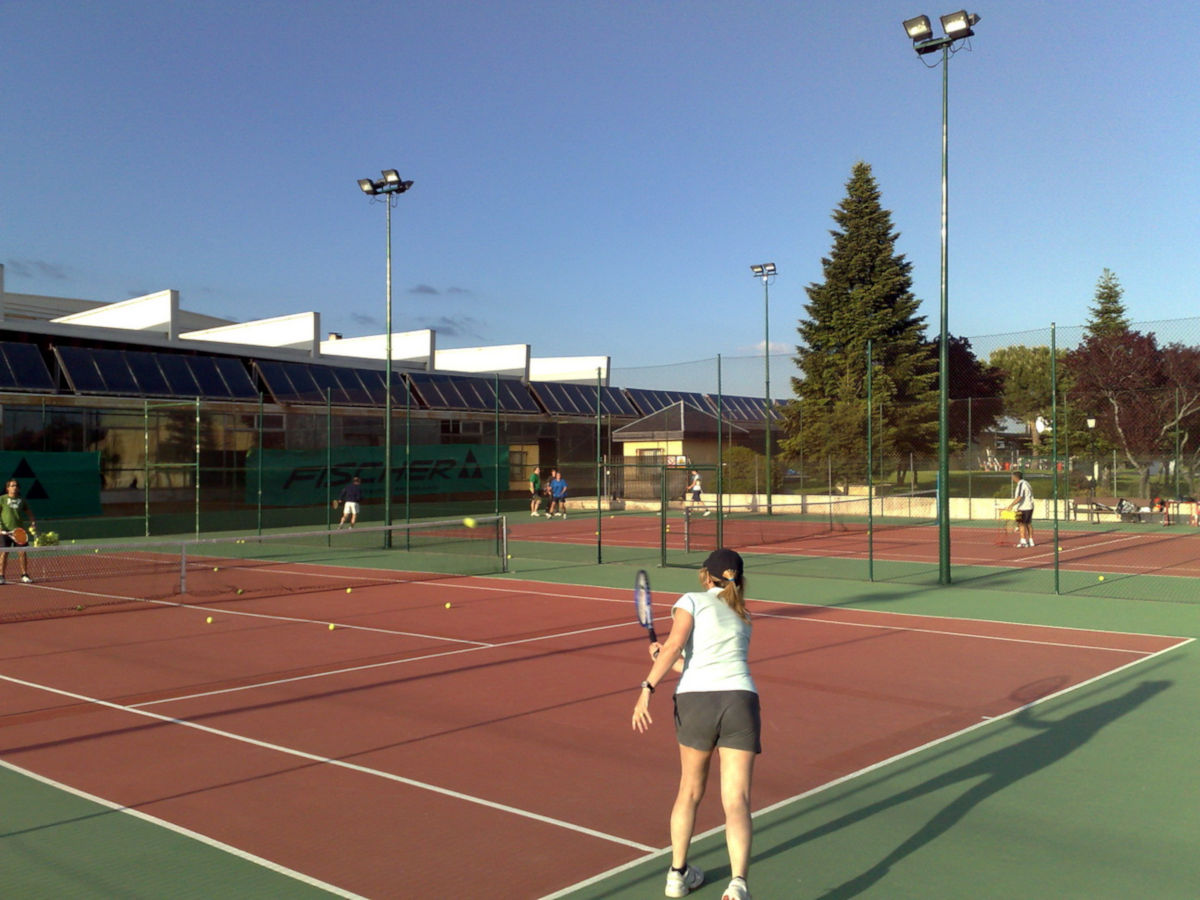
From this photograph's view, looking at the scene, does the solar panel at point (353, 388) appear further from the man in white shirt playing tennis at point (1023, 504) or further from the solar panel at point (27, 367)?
the man in white shirt playing tennis at point (1023, 504)

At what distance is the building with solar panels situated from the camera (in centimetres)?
2702

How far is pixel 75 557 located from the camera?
2114 centimetres

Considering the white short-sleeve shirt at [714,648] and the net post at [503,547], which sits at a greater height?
the white short-sleeve shirt at [714,648]

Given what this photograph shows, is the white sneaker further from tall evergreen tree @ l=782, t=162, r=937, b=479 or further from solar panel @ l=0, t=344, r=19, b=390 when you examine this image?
tall evergreen tree @ l=782, t=162, r=937, b=479

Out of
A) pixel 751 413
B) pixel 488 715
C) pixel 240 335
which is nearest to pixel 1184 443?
pixel 751 413

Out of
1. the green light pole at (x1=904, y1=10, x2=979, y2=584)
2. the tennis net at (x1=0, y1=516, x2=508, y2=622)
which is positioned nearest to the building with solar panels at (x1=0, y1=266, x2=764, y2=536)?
the tennis net at (x1=0, y1=516, x2=508, y2=622)

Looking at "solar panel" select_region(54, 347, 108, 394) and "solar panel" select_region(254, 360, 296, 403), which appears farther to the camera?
"solar panel" select_region(254, 360, 296, 403)

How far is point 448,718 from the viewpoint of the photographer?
7746 mm

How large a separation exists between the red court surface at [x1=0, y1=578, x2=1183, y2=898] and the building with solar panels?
9.35 meters

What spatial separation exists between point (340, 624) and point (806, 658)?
5606 millimetres

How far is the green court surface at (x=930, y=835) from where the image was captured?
461 centimetres

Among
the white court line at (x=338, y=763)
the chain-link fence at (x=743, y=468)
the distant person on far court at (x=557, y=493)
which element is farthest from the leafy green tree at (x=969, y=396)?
the white court line at (x=338, y=763)

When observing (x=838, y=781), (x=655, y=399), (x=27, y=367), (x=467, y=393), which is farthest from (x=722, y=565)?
(x=655, y=399)

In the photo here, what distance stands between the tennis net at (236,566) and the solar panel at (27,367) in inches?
305
